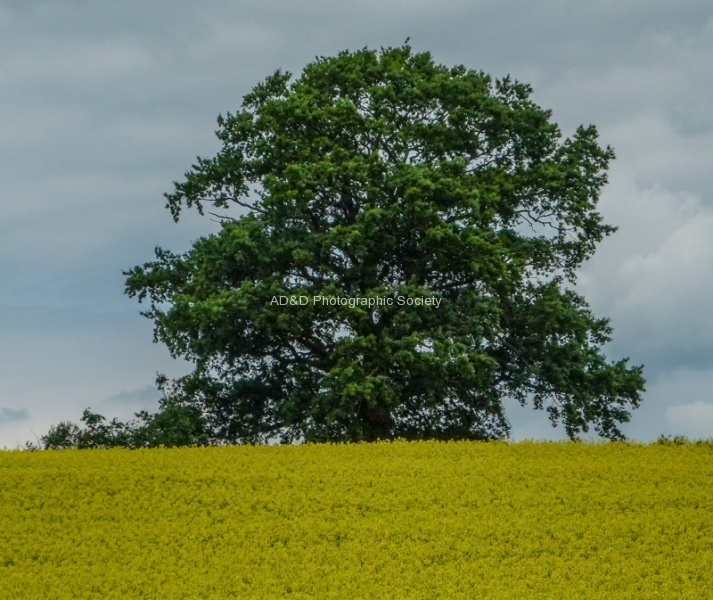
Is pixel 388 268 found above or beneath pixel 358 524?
above

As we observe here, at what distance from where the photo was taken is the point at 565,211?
86.6 feet

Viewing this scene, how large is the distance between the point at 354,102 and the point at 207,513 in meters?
13.3

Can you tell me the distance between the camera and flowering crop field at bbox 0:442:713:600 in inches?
514

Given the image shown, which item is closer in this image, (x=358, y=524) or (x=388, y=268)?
(x=358, y=524)

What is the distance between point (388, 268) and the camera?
2503 cm

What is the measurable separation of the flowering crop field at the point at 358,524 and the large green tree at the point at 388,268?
5296 mm

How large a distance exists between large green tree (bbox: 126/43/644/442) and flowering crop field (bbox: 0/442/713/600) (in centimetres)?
530

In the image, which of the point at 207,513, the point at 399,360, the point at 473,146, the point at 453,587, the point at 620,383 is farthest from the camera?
the point at 473,146

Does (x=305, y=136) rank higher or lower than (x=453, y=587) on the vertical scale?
higher

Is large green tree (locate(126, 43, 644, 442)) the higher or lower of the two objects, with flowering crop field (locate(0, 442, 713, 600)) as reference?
higher

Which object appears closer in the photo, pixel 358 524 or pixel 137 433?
pixel 358 524

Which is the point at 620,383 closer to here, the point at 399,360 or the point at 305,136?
the point at 399,360

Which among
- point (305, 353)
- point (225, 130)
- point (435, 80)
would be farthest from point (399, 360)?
point (225, 130)

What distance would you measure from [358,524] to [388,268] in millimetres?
11252
